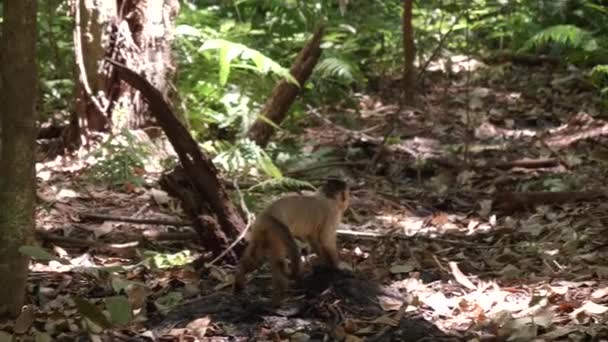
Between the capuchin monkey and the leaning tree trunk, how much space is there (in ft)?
8.29

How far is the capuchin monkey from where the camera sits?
446 centimetres

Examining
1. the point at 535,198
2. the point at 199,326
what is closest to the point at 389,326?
the point at 199,326

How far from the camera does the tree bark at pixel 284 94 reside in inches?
297

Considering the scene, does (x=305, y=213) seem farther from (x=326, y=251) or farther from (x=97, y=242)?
(x=97, y=242)

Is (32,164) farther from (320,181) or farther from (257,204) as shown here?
(320,181)

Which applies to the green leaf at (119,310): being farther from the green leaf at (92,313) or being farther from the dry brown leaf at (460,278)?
the dry brown leaf at (460,278)

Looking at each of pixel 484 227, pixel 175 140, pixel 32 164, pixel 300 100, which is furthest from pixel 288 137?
pixel 32 164

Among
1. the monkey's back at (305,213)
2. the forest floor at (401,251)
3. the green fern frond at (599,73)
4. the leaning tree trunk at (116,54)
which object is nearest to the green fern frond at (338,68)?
the forest floor at (401,251)

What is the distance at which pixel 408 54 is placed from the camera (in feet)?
29.9

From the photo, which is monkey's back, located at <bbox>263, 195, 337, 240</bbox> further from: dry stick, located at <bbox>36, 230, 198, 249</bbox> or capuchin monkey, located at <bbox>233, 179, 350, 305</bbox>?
dry stick, located at <bbox>36, 230, 198, 249</bbox>

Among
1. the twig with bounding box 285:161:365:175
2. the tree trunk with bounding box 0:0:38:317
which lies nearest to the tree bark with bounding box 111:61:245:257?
the tree trunk with bounding box 0:0:38:317

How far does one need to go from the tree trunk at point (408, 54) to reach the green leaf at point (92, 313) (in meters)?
5.51

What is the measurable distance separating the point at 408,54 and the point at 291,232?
4.68 m

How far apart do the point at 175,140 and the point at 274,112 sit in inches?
110
